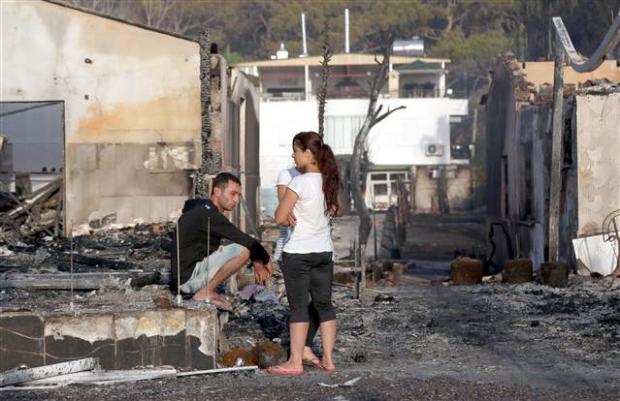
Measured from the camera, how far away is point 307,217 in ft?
27.3

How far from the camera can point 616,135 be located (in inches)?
673

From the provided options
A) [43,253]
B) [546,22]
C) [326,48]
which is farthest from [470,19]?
[43,253]

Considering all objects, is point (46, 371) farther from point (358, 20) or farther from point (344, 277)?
point (358, 20)

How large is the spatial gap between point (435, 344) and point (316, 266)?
165 cm

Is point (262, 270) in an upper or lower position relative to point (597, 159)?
lower

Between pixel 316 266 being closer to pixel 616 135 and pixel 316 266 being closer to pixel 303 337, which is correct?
pixel 303 337

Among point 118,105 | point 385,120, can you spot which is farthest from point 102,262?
point 385,120

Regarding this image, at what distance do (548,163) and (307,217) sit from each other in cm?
1254

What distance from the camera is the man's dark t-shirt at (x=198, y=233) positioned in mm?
9234

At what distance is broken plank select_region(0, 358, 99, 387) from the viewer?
7875 millimetres

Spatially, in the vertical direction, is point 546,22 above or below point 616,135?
above

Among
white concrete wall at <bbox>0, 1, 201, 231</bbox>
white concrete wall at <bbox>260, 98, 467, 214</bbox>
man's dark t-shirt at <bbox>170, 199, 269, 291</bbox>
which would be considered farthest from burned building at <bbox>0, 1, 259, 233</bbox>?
white concrete wall at <bbox>260, 98, 467, 214</bbox>

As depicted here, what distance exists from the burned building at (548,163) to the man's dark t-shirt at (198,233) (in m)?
8.91

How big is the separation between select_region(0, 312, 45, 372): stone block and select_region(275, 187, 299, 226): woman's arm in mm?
1729
